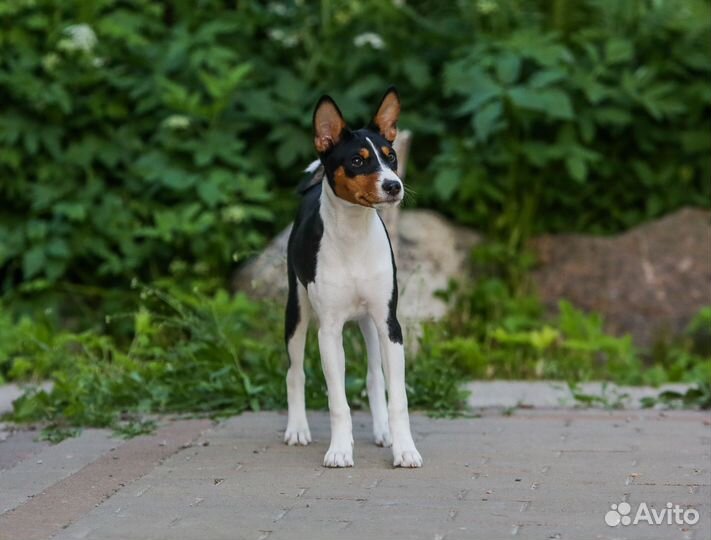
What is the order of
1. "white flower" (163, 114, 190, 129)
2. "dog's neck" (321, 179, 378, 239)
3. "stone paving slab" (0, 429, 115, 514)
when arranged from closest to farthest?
"stone paving slab" (0, 429, 115, 514) → "dog's neck" (321, 179, 378, 239) → "white flower" (163, 114, 190, 129)

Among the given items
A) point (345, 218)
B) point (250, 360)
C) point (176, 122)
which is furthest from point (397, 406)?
point (176, 122)

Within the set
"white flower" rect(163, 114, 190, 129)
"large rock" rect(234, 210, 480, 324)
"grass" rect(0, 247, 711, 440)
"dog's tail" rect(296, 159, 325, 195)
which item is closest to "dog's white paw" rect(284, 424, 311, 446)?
"grass" rect(0, 247, 711, 440)

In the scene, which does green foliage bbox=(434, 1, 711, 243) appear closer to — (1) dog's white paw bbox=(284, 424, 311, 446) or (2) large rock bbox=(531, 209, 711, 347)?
(2) large rock bbox=(531, 209, 711, 347)

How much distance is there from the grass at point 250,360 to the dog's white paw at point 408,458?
1.13 m

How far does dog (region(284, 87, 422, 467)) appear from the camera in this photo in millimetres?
4703

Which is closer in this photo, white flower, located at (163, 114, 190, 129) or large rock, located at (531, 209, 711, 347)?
white flower, located at (163, 114, 190, 129)

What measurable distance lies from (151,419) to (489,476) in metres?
1.90

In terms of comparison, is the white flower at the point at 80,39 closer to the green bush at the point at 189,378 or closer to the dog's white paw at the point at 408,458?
the green bush at the point at 189,378

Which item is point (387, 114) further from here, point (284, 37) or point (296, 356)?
point (284, 37)

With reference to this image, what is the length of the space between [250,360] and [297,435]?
134 cm

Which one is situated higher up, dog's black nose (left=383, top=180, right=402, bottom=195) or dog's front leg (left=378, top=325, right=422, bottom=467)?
dog's black nose (left=383, top=180, right=402, bottom=195)

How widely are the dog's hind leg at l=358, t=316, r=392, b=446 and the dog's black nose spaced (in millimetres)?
837

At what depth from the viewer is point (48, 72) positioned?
8.27m

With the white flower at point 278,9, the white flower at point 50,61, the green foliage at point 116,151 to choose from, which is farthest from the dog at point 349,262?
the white flower at point 278,9
